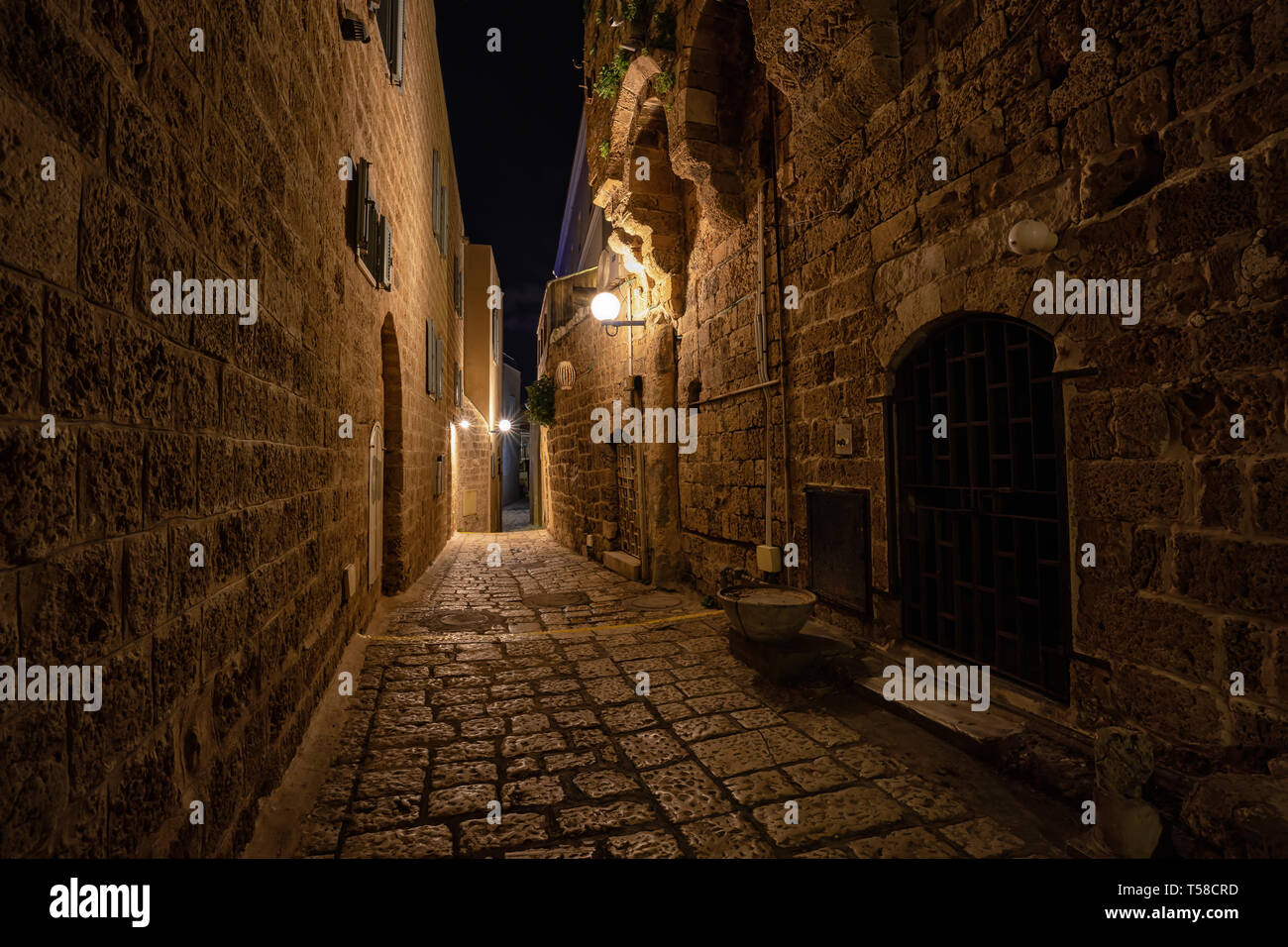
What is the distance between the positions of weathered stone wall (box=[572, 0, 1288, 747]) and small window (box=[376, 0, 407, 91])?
3.50 m

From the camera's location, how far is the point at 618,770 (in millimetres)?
2830

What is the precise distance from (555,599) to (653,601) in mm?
Answer: 1110

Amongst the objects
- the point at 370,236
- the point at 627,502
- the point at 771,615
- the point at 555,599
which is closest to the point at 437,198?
the point at 627,502

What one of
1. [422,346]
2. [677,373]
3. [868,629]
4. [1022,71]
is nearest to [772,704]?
[868,629]

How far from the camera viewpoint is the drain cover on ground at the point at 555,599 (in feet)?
20.9

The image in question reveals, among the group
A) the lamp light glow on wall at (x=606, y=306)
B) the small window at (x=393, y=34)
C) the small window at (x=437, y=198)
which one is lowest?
the lamp light glow on wall at (x=606, y=306)

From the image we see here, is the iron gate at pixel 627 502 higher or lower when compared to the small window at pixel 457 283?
lower

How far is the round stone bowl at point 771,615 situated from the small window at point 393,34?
19.7 ft

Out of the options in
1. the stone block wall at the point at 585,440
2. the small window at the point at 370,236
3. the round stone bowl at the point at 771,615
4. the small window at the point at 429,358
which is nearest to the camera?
the round stone bowl at the point at 771,615

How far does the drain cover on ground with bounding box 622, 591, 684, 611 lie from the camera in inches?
249

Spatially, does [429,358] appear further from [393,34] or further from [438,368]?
[393,34]

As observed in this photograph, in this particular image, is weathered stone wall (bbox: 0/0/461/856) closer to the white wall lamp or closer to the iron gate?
the white wall lamp

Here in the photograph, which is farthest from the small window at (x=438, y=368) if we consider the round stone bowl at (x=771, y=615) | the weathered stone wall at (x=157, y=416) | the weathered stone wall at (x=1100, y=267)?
the round stone bowl at (x=771, y=615)

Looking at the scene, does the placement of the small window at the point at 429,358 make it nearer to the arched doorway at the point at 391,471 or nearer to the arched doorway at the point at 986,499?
the arched doorway at the point at 391,471
